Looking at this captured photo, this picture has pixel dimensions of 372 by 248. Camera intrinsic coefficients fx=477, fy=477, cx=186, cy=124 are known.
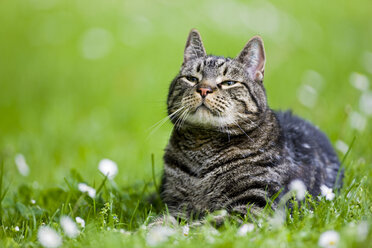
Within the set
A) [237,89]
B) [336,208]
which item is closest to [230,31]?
[237,89]

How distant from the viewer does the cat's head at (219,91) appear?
338cm

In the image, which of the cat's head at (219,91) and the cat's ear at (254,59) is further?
the cat's ear at (254,59)

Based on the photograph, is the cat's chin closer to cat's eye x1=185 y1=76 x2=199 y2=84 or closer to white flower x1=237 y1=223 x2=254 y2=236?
cat's eye x1=185 y1=76 x2=199 y2=84

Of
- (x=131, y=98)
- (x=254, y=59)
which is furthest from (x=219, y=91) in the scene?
(x=131, y=98)

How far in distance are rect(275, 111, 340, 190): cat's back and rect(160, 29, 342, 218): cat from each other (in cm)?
1

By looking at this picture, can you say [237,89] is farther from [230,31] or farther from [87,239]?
[230,31]

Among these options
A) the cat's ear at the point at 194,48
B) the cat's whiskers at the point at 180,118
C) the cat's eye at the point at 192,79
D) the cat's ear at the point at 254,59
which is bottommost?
the cat's whiskers at the point at 180,118

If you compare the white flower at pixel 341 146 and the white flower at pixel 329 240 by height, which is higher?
the white flower at pixel 329 240

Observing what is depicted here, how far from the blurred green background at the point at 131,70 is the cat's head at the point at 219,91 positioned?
0.80 meters

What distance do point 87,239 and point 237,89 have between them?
1.56 metres

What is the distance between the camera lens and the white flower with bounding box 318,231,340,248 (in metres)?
2.29

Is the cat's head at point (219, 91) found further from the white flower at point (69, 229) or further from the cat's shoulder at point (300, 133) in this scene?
the white flower at point (69, 229)

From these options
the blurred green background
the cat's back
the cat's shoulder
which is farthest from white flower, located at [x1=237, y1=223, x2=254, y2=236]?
the blurred green background

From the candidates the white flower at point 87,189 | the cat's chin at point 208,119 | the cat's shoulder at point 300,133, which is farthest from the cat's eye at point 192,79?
the white flower at point 87,189
